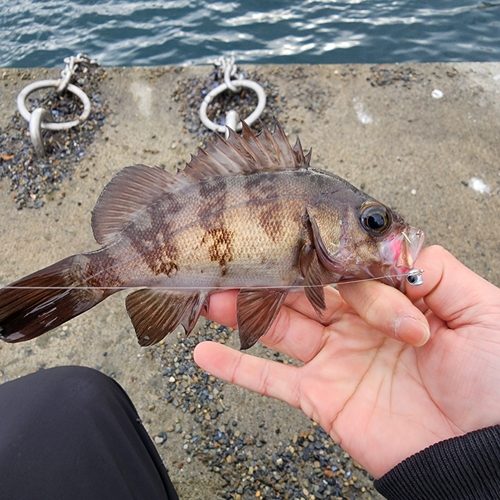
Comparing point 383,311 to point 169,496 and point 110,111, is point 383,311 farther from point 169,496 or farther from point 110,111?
point 110,111

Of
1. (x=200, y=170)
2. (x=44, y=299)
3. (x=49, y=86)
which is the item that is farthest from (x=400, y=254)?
(x=49, y=86)

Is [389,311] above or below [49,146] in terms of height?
above

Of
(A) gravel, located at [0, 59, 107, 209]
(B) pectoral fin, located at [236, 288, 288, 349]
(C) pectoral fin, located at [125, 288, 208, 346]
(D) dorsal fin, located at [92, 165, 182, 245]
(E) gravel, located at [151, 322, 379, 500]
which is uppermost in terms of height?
(D) dorsal fin, located at [92, 165, 182, 245]

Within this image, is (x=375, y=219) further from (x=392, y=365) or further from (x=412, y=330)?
(x=392, y=365)

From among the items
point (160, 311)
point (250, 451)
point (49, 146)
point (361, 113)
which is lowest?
point (250, 451)

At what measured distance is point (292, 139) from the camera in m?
4.34

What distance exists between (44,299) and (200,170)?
3.07ft

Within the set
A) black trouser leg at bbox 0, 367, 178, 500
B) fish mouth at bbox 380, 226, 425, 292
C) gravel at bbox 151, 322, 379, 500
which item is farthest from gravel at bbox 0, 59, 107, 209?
fish mouth at bbox 380, 226, 425, 292

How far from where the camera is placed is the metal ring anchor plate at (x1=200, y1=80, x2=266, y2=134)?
4.14m

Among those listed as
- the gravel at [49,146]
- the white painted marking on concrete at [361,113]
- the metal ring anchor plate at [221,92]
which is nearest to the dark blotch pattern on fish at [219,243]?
the metal ring anchor plate at [221,92]

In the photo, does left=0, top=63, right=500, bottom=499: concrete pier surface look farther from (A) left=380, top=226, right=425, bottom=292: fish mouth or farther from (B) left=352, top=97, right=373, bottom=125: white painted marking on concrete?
(A) left=380, top=226, right=425, bottom=292: fish mouth

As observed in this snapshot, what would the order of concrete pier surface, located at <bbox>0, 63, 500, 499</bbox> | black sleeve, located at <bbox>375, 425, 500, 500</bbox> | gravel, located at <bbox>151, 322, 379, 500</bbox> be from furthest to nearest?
concrete pier surface, located at <bbox>0, 63, 500, 499</bbox> → gravel, located at <bbox>151, 322, 379, 500</bbox> → black sleeve, located at <bbox>375, 425, 500, 500</bbox>

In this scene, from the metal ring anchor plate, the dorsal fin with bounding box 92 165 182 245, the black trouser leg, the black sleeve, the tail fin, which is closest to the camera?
the black sleeve

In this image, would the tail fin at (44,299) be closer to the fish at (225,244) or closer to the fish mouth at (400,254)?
the fish at (225,244)
